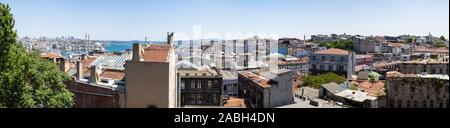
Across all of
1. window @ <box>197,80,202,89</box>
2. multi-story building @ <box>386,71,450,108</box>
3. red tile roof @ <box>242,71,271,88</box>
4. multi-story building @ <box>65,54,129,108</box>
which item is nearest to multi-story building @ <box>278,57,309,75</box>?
red tile roof @ <box>242,71,271,88</box>

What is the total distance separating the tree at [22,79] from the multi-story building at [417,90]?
763cm

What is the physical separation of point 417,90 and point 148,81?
699cm

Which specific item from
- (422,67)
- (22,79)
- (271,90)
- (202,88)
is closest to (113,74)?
(22,79)

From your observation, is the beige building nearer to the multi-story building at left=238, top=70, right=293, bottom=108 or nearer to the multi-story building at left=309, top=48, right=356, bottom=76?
the multi-story building at left=238, top=70, right=293, bottom=108

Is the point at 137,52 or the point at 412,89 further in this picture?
the point at 412,89

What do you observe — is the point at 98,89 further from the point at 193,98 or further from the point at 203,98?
the point at 203,98

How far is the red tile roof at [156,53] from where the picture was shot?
7.13 m

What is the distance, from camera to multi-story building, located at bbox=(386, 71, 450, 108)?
10289 millimetres

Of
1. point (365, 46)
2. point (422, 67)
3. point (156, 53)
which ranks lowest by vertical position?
point (422, 67)

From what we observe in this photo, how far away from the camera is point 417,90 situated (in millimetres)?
10734

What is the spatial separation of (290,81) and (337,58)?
13371mm

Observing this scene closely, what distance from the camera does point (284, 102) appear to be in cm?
1171
